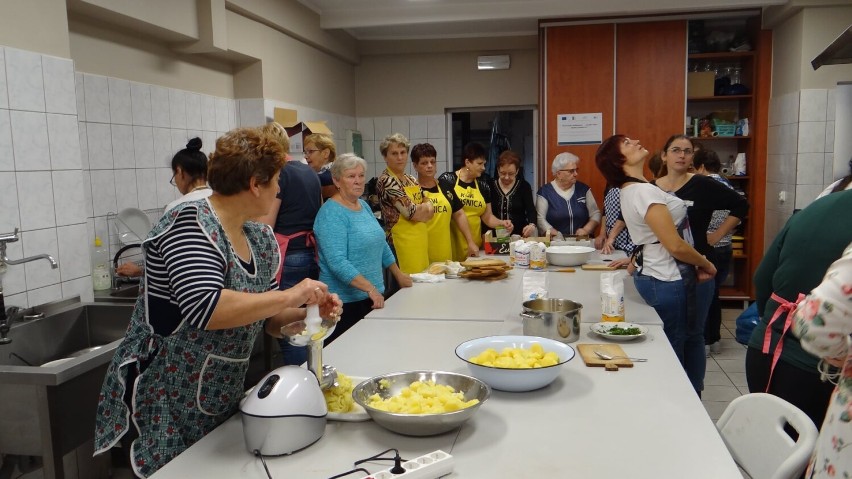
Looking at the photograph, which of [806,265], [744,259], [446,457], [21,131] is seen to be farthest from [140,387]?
[744,259]

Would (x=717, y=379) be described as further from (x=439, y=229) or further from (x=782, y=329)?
(x=782, y=329)

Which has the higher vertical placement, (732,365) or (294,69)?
(294,69)

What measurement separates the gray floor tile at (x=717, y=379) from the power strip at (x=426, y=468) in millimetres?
3347

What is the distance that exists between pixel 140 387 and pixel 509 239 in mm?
3067

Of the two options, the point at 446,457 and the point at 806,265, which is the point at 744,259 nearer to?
the point at 806,265

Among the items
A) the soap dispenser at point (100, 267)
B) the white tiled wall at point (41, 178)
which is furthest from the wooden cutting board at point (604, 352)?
the soap dispenser at point (100, 267)

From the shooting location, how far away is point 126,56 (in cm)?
365

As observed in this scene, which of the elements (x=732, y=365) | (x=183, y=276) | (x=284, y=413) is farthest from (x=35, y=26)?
(x=732, y=365)

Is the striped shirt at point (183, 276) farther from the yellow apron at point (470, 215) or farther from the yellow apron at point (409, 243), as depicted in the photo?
the yellow apron at point (470, 215)

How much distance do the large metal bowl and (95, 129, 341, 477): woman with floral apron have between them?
0.73ft

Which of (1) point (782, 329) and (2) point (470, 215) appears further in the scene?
(2) point (470, 215)

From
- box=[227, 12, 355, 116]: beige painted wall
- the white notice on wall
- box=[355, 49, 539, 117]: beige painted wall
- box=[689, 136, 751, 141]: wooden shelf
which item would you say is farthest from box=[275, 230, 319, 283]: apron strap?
box=[689, 136, 751, 141]: wooden shelf

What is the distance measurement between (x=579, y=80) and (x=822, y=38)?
189 centimetres

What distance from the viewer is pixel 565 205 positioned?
504 cm
